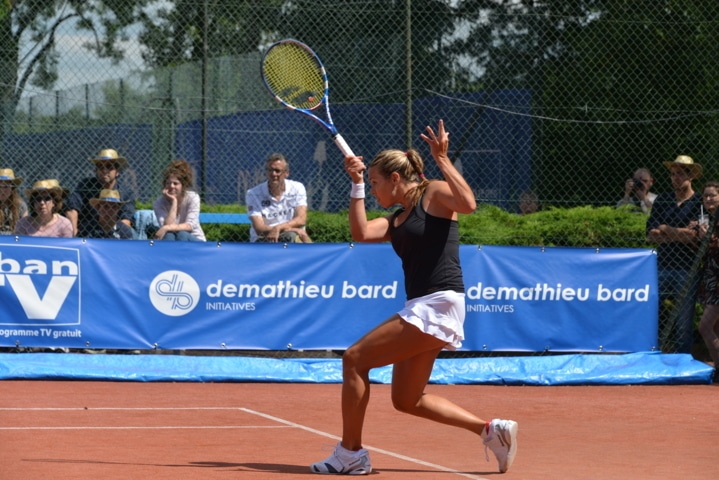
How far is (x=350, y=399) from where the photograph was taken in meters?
5.95

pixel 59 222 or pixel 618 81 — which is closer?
pixel 59 222

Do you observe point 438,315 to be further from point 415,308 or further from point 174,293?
point 174,293

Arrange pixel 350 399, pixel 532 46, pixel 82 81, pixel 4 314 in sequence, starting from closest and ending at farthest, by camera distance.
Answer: pixel 350 399 → pixel 4 314 → pixel 82 81 → pixel 532 46

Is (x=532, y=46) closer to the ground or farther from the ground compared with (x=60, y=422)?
farther from the ground

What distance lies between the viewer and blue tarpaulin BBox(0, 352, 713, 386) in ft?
34.5

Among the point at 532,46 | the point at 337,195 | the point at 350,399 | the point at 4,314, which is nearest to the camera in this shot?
the point at 350,399

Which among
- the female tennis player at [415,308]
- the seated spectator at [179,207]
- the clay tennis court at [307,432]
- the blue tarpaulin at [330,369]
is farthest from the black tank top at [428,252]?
the seated spectator at [179,207]

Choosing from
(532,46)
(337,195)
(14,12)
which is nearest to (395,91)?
(337,195)

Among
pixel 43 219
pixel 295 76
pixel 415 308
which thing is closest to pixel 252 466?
pixel 415 308

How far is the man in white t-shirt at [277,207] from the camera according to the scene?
11445 millimetres

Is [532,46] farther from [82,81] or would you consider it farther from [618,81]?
[82,81]

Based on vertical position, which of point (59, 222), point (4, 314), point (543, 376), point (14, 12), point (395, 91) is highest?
point (14, 12)

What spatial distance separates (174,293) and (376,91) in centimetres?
405

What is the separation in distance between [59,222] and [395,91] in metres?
4.02
